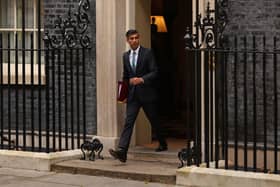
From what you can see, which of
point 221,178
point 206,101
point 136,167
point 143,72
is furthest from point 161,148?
point 221,178

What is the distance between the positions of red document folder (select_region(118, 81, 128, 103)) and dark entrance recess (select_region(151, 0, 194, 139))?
147 inches

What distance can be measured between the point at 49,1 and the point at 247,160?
4330 mm

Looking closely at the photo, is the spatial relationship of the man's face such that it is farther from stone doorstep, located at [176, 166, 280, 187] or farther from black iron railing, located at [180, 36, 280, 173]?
stone doorstep, located at [176, 166, 280, 187]

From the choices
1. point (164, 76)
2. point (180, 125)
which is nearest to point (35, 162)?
point (180, 125)

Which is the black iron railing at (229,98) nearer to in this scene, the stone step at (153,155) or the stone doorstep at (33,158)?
the stone step at (153,155)

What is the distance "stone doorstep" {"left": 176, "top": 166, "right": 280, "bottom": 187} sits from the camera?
9016 millimetres

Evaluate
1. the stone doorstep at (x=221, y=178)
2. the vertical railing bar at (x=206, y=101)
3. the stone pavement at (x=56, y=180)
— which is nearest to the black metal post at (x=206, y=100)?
the vertical railing bar at (x=206, y=101)

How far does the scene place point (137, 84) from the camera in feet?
35.6

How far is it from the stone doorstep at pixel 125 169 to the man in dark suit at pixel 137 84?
25 centimetres

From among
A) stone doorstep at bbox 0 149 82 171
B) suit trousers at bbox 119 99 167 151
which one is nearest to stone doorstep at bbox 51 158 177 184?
stone doorstep at bbox 0 149 82 171

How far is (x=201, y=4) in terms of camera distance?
10734 millimetres

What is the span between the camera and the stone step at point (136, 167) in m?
10.0

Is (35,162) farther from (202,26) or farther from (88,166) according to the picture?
(202,26)

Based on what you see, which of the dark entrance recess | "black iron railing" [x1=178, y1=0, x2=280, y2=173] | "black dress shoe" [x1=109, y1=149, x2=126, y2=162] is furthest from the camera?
the dark entrance recess
